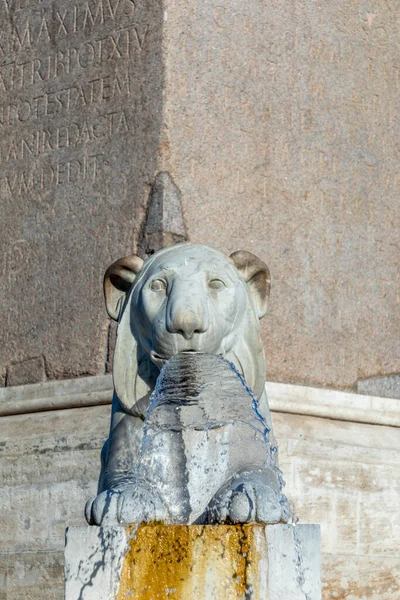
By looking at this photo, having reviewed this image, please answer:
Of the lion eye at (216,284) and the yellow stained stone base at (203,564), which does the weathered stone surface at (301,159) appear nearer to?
the lion eye at (216,284)

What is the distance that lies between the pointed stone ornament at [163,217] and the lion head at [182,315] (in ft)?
6.62

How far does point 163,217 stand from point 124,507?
10.1ft

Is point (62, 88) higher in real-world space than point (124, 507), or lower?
higher

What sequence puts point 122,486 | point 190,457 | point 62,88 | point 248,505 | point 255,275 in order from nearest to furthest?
1. point 248,505
2. point 122,486
3. point 190,457
4. point 255,275
5. point 62,88

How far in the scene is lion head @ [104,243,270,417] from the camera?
4.98 m

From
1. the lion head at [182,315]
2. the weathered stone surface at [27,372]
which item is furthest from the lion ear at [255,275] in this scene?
the weathered stone surface at [27,372]

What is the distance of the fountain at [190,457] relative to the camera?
428 centimetres

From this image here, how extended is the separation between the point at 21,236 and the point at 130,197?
0.80 metres

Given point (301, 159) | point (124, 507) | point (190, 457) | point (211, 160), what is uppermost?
point (301, 159)

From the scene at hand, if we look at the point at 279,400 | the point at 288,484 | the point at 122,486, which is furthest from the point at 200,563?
the point at 279,400

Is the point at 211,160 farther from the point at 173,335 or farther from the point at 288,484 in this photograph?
the point at 173,335

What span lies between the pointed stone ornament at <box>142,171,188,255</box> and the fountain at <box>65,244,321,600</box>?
6.48 ft

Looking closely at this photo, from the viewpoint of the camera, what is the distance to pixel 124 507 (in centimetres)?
449

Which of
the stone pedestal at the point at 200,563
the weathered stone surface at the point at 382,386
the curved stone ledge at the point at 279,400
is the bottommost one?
the stone pedestal at the point at 200,563
